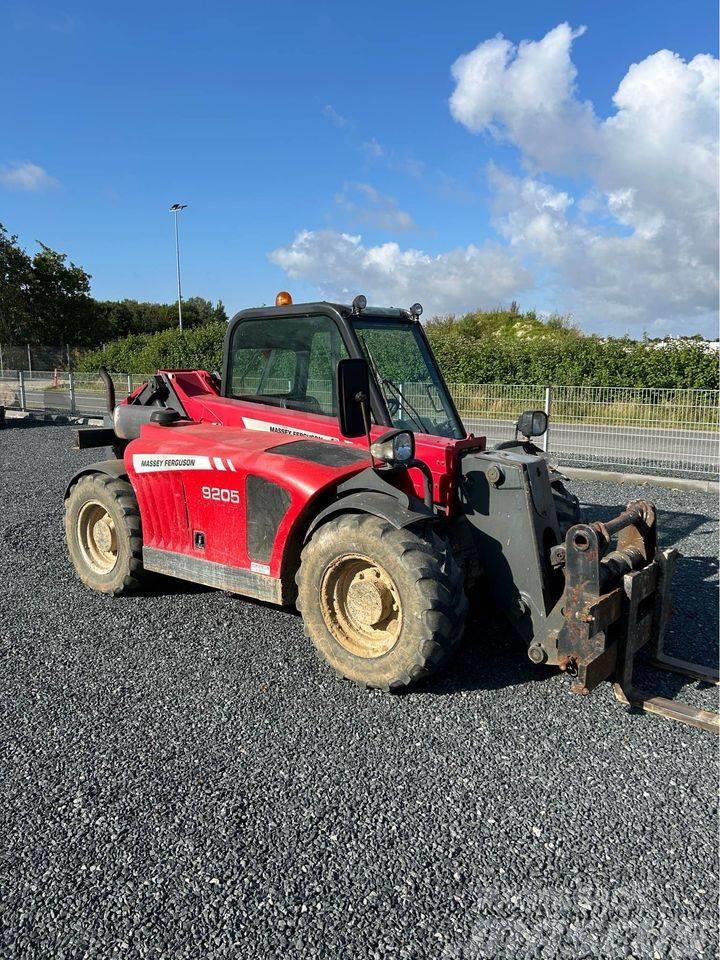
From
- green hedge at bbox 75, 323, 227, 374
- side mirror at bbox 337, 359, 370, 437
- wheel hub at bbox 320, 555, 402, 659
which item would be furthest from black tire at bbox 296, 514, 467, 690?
green hedge at bbox 75, 323, 227, 374

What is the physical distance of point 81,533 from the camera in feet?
19.4

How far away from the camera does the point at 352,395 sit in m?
4.00

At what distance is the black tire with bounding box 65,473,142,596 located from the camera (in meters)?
5.42

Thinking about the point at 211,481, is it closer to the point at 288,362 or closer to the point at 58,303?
the point at 288,362

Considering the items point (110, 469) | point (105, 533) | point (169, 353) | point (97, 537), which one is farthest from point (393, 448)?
point (169, 353)

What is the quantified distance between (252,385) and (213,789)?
3032 mm

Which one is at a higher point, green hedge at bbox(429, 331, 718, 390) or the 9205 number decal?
green hedge at bbox(429, 331, 718, 390)

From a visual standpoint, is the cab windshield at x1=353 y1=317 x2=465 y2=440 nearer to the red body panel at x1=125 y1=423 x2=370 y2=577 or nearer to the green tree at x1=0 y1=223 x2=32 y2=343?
the red body panel at x1=125 y1=423 x2=370 y2=577

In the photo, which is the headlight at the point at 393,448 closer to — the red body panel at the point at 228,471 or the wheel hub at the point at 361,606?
the red body panel at the point at 228,471

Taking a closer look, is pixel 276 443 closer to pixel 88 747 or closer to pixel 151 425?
pixel 151 425

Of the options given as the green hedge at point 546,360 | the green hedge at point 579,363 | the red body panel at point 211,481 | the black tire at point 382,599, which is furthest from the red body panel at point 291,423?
the green hedge at point 579,363

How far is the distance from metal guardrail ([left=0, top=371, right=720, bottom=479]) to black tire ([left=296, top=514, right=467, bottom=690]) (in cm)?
866

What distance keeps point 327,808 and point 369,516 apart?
156 cm

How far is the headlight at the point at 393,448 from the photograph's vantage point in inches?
153
